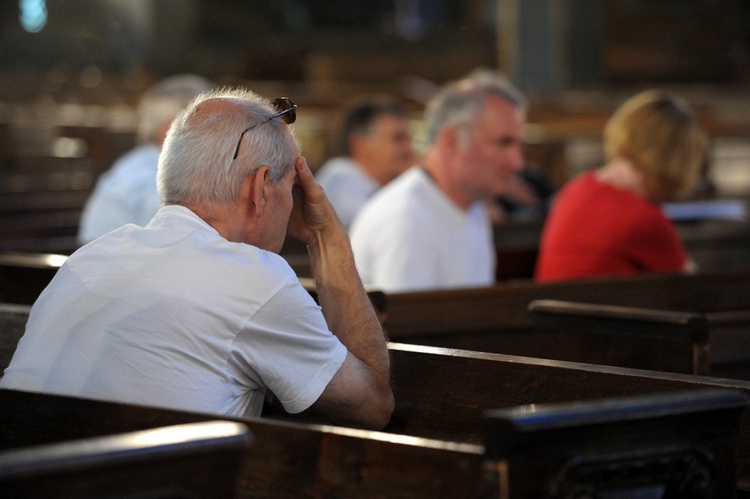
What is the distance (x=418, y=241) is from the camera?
12.8ft

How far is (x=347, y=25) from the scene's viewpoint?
21766 mm

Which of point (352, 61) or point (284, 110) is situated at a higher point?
point (284, 110)

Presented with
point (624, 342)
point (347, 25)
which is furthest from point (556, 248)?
point (347, 25)

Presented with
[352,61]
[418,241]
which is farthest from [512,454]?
[352,61]

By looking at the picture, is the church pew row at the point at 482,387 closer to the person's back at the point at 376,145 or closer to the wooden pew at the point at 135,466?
the wooden pew at the point at 135,466

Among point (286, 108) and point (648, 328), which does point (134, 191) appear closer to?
point (648, 328)

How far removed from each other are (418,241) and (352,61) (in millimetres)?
13837

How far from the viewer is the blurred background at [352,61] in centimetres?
929

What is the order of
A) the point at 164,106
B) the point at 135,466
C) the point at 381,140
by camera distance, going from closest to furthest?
the point at 135,466
the point at 164,106
the point at 381,140

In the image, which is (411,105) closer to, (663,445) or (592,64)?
(592,64)

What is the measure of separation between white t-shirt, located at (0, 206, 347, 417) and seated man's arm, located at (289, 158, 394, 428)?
5 cm

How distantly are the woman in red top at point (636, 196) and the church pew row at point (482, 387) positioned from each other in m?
1.79

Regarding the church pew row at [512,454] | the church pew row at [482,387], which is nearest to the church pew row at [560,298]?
the church pew row at [482,387]

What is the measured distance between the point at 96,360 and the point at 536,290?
1820mm
